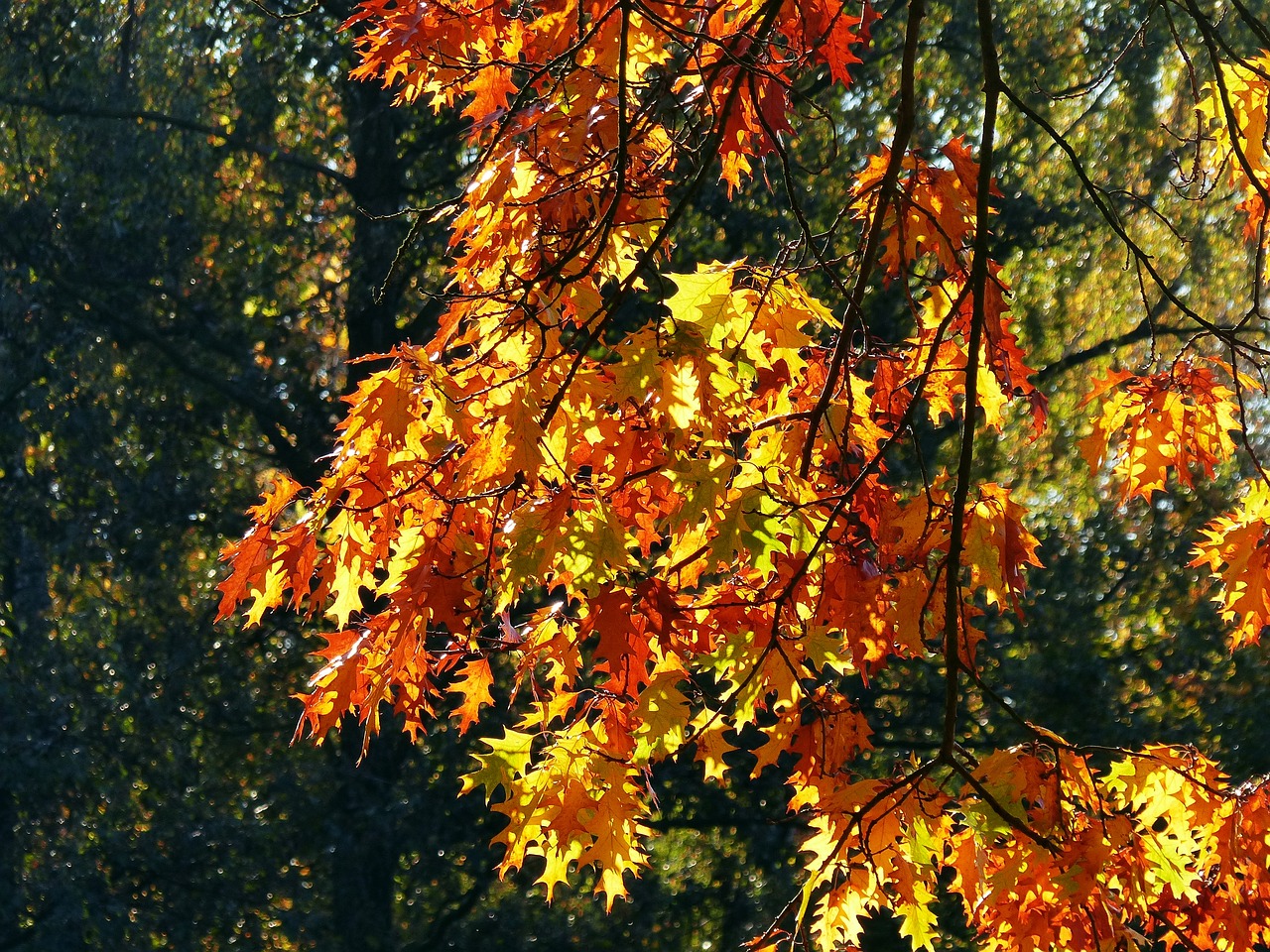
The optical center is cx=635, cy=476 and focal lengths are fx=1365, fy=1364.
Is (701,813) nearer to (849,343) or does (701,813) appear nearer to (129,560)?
(129,560)

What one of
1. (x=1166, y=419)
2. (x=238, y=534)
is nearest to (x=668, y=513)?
(x=1166, y=419)

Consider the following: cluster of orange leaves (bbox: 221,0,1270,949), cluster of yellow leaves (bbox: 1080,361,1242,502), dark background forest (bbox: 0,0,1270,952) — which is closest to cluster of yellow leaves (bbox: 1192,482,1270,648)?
cluster of orange leaves (bbox: 221,0,1270,949)

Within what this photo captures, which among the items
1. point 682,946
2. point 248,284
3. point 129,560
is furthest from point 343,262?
point 682,946

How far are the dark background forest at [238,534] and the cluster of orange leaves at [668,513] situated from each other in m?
4.23

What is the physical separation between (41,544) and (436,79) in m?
5.14

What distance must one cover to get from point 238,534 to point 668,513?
17.6ft

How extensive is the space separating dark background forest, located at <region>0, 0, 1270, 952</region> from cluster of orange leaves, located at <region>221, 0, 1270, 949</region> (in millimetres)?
4230

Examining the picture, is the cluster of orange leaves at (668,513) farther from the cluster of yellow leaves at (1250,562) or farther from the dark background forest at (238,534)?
the dark background forest at (238,534)

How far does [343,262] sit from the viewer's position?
25.3ft

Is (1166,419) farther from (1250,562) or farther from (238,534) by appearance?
(238,534)

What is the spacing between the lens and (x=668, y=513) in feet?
8.92

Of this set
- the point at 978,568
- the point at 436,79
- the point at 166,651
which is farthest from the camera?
the point at 166,651

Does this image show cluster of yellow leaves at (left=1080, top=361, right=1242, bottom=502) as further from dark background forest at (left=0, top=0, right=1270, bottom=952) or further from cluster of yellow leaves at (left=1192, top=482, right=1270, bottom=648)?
dark background forest at (left=0, top=0, right=1270, bottom=952)

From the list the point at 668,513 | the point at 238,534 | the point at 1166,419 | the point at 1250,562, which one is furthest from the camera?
the point at 238,534
